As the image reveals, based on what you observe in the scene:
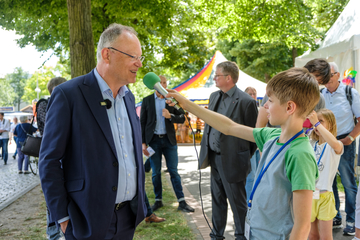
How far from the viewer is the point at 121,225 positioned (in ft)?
7.72

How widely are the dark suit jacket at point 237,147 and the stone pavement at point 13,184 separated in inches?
210

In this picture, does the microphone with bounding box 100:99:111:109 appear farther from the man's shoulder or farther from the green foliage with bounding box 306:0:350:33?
the green foliage with bounding box 306:0:350:33

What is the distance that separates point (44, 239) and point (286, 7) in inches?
471

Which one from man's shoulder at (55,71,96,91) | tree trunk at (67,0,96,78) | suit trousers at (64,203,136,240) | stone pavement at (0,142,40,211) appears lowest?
stone pavement at (0,142,40,211)

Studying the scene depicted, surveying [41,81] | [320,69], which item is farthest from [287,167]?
[41,81]

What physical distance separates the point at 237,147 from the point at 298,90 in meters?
2.27

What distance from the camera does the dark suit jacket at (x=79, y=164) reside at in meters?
2.09

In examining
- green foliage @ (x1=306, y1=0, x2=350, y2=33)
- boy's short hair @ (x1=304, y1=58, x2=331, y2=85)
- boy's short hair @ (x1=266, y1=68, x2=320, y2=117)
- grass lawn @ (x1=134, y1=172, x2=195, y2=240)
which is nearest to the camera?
boy's short hair @ (x1=266, y1=68, x2=320, y2=117)

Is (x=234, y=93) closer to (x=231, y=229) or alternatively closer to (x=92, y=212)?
(x=231, y=229)

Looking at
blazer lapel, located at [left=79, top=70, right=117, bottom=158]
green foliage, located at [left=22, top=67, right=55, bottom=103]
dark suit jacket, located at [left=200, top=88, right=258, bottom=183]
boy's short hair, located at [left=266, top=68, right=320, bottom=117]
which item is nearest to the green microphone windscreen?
blazer lapel, located at [left=79, top=70, right=117, bottom=158]

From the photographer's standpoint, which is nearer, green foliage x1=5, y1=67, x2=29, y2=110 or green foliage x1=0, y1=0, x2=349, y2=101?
green foliage x1=0, y1=0, x2=349, y2=101

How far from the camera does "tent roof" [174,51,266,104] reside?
627 inches

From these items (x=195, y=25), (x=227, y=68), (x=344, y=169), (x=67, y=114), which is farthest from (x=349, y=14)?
(x=195, y=25)

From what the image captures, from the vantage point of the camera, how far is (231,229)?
4.95 m
